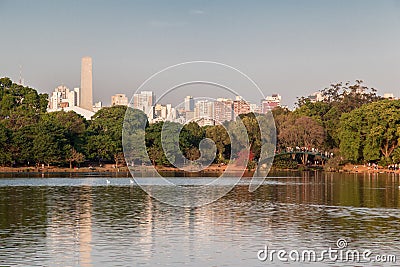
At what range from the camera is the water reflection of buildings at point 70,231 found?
17.8 m

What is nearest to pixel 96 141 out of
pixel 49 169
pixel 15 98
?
pixel 49 169

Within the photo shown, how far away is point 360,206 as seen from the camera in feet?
102

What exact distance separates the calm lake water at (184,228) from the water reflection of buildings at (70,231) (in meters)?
0.03

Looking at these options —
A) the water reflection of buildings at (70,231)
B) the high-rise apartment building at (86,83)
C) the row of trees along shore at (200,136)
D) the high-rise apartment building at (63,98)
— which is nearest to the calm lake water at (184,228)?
the water reflection of buildings at (70,231)

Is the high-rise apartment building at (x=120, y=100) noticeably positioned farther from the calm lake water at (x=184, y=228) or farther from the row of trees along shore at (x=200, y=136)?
the calm lake water at (x=184, y=228)

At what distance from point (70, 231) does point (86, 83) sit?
120036mm

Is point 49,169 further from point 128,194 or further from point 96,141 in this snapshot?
point 128,194

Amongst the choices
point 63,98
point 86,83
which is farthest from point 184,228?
point 63,98

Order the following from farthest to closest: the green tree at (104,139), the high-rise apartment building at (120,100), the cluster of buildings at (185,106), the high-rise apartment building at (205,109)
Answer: the high-rise apartment building at (120,100)
the green tree at (104,139)
the high-rise apartment building at (205,109)
the cluster of buildings at (185,106)

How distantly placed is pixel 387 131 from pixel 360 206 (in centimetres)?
4045

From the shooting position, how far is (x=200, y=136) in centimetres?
7900

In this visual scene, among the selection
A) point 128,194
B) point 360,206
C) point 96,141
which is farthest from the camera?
point 96,141

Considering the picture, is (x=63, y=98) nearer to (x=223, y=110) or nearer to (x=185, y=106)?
(x=223, y=110)

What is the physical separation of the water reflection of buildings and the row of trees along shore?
34.2 m
